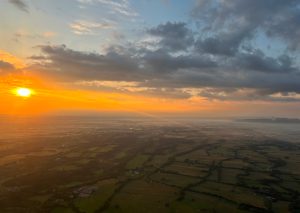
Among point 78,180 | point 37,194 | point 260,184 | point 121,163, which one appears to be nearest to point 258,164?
point 260,184

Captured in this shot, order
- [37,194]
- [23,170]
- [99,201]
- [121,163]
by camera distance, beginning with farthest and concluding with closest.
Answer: [121,163] → [23,170] → [37,194] → [99,201]

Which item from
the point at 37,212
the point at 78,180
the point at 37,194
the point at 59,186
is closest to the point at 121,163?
the point at 78,180

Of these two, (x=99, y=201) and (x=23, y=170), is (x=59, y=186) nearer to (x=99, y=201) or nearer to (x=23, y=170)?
(x=99, y=201)

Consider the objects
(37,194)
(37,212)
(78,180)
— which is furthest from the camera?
(78,180)

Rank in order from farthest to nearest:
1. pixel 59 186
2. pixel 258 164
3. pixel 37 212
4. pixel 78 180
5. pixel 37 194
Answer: pixel 258 164 → pixel 78 180 → pixel 59 186 → pixel 37 194 → pixel 37 212

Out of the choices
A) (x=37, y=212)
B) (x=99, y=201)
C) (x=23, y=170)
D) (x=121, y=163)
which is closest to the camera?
(x=37, y=212)

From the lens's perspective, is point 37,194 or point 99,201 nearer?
point 99,201

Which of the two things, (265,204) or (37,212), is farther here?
(265,204)

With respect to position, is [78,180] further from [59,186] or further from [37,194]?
[37,194]
